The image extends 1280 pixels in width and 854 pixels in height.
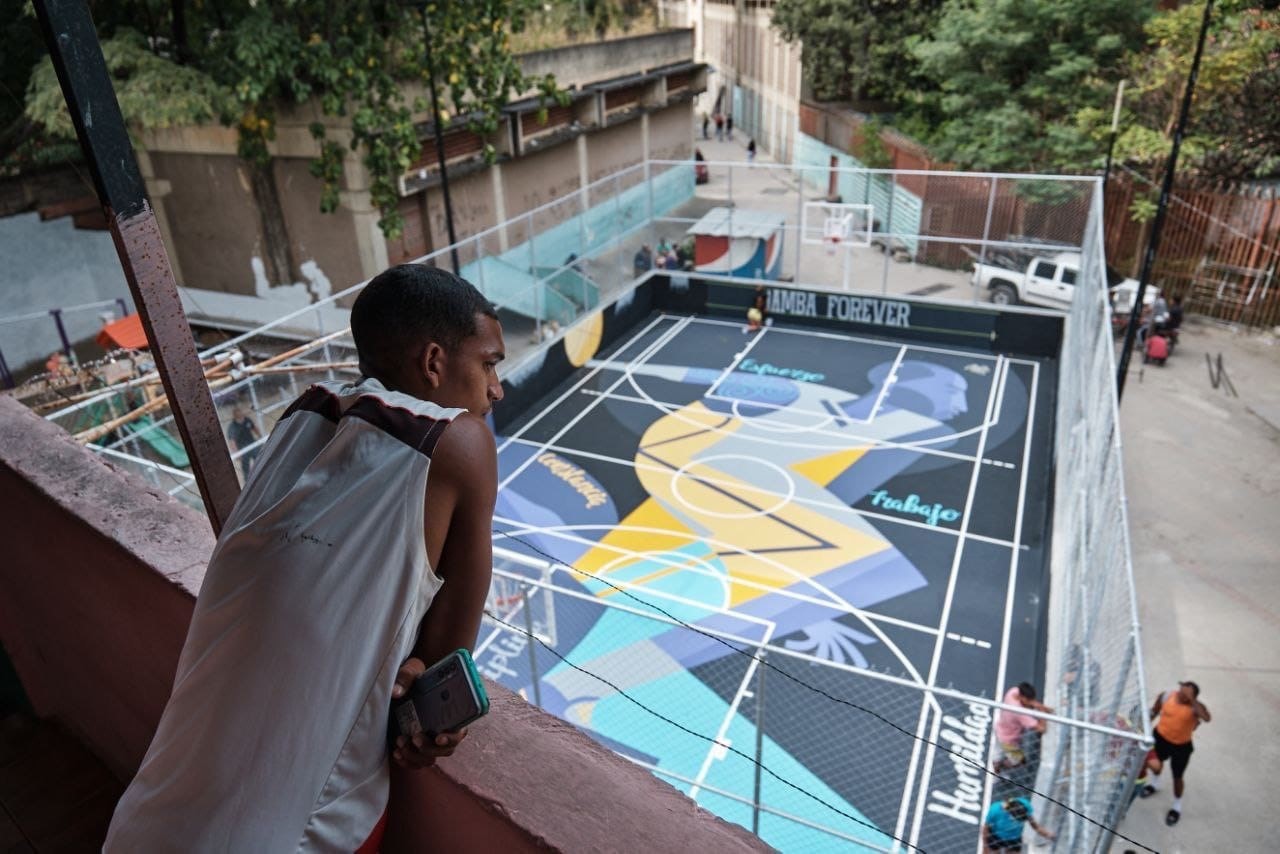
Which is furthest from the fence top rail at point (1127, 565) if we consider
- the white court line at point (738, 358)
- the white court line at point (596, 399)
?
the white court line at point (738, 358)

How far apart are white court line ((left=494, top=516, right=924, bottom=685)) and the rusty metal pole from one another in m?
8.41

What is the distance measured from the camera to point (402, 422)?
139 cm

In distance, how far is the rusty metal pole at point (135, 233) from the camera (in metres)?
1.62

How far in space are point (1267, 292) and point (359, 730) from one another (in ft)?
73.6

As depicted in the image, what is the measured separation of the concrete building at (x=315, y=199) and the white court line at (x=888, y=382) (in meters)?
7.56

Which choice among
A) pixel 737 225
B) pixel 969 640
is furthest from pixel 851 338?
pixel 969 640

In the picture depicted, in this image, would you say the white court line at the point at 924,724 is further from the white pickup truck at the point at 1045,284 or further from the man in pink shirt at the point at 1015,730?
the white pickup truck at the point at 1045,284

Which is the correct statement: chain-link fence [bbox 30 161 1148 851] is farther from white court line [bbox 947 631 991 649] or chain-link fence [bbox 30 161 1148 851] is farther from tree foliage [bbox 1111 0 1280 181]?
tree foliage [bbox 1111 0 1280 181]

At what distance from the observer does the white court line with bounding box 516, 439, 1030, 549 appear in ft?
39.8

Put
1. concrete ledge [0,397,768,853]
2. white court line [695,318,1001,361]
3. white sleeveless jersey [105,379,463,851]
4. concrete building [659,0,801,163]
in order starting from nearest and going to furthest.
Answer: white sleeveless jersey [105,379,463,851] < concrete ledge [0,397,768,853] < white court line [695,318,1001,361] < concrete building [659,0,801,163]

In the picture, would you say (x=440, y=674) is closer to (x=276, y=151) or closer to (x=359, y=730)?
(x=359, y=730)

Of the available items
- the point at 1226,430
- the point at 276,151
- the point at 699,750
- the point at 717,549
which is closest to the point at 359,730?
the point at 699,750

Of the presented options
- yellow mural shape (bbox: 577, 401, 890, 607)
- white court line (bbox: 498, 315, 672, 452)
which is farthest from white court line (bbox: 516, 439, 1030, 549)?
white court line (bbox: 498, 315, 672, 452)

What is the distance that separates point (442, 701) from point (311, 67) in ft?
49.5
